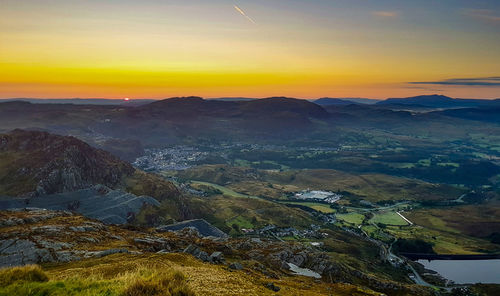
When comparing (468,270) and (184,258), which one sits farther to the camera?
(468,270)

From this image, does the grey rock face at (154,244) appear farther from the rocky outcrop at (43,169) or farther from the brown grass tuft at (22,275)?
the rocky outcrop at (43,169)

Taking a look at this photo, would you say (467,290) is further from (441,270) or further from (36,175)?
(36,175)

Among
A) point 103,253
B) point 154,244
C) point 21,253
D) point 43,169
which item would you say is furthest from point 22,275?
point 43,169

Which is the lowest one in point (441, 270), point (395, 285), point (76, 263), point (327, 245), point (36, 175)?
point (441, 270)

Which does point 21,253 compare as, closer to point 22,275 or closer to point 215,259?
point 215,259

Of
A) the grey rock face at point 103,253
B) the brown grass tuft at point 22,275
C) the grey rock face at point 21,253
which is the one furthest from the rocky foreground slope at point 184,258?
the brown grass tuft at point 22,275

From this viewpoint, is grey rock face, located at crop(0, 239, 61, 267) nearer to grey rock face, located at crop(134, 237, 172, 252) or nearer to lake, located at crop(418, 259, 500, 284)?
grey rock face, located at crop(134, 237, 172, 252)

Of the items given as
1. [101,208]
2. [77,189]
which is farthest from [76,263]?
[77,189]
